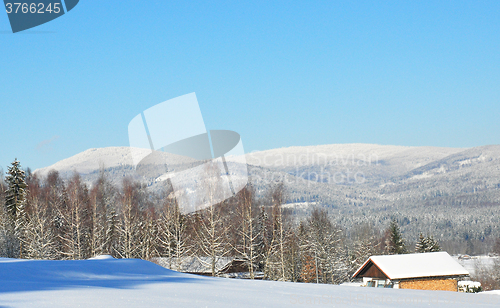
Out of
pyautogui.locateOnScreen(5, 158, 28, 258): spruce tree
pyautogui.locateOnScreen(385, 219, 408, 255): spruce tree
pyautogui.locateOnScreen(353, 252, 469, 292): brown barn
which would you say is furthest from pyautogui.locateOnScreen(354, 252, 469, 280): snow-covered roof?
pyautogui.locateOnScreen(5, 158, 28, 258): spruce tree

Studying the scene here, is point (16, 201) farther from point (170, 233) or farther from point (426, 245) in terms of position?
point (426, 245)

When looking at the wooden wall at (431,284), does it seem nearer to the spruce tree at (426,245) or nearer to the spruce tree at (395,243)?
the spruce tree at (426,245)

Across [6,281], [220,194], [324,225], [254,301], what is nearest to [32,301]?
[6,281]

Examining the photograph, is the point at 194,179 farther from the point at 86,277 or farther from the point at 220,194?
the point at 86,277

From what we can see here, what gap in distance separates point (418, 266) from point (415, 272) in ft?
3.44

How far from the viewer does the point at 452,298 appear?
312 inches

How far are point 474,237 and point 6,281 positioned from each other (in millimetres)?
168528

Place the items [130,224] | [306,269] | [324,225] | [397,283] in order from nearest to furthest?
[397,283] < [130,224] < [306,269] < [324,225]

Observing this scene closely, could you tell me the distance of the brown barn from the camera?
2830cm

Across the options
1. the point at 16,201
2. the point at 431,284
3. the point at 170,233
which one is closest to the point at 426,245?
the point at 431,284

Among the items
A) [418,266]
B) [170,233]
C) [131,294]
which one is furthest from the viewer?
[170,233]

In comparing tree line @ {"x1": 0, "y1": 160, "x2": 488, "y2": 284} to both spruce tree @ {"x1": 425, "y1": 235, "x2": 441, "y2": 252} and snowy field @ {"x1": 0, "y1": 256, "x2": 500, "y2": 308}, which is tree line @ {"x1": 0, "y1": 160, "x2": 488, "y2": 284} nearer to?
spruce tree @ {"x1": 425, "y1": 235, "x2": 441, "y2": 252}

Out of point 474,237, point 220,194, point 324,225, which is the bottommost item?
point 474,237

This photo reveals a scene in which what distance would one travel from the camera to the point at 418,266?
29266 millimetres
